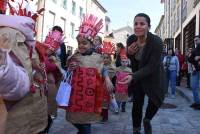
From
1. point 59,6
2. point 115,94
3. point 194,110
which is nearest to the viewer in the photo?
point 115,94

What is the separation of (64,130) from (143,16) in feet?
7.59

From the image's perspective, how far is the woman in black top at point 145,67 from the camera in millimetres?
5125

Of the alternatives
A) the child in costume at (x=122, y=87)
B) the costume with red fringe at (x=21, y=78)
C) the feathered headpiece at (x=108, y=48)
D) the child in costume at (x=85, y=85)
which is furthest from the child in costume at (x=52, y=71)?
the child in costume at (x=122, y=87)

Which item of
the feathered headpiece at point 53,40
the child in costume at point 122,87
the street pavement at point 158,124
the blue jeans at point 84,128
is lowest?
the street pavement at point 158,124

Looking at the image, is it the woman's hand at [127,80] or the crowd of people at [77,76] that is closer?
the crowd of people at [77,76]

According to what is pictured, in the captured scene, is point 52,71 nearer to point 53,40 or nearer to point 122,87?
point 53,40

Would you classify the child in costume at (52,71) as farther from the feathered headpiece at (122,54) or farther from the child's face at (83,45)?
the feathered headpiece at (122,54)

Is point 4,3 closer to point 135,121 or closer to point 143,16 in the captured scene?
point 143,16

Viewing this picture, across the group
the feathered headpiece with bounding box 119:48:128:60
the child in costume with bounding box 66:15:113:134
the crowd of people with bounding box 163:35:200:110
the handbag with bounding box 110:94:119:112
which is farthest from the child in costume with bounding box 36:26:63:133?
the feathered headpiece with bounding box 119:48:128:60

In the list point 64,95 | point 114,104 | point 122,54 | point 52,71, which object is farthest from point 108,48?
point 64,95

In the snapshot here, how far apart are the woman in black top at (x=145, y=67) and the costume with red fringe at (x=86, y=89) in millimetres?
481

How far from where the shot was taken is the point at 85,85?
478 cm

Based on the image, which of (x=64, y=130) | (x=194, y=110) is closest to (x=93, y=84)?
(x=64, y=130)

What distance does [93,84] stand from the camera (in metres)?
4.79
